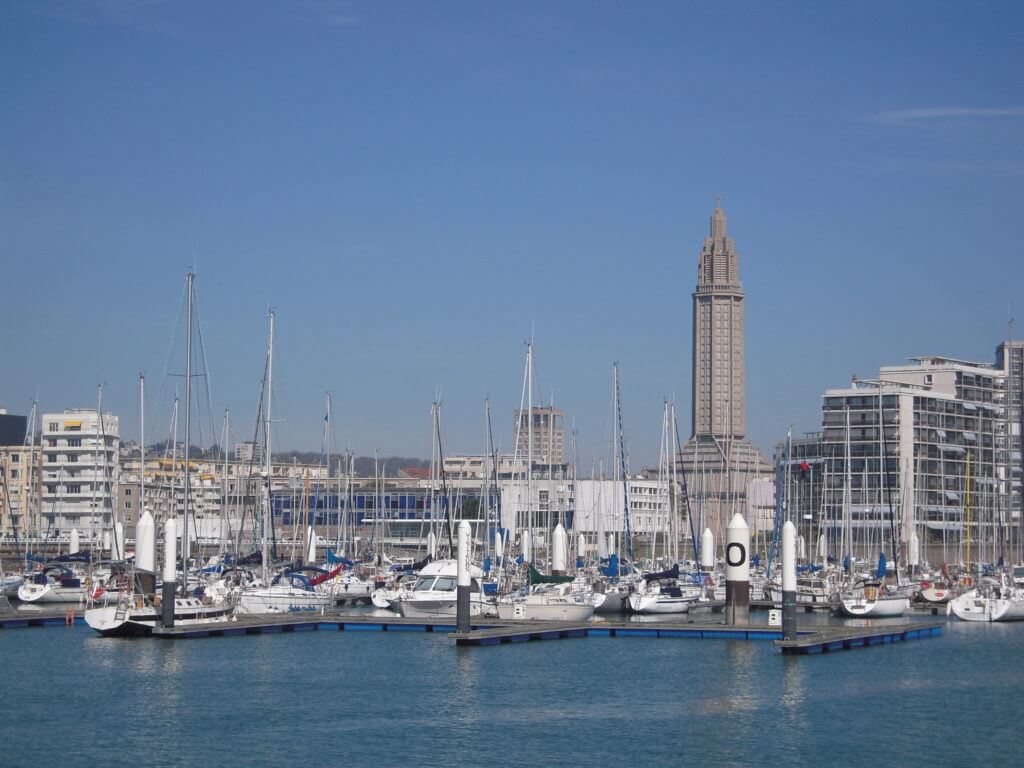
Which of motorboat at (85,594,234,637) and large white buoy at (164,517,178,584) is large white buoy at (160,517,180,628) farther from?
motorboat at (85,594,234,637)

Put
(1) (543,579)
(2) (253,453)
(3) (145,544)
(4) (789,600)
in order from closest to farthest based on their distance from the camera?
(4) (789,600) < (3) (145,544) < (1) (543,579) < (2) (253,453)

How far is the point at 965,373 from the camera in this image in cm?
16438

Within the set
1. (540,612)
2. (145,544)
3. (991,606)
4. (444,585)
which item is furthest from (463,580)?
(991,606)

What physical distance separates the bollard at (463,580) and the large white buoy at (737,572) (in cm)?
1260

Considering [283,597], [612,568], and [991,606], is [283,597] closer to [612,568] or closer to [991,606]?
[612,568]

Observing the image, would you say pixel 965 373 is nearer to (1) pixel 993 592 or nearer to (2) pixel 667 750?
(1) pixel 993 592

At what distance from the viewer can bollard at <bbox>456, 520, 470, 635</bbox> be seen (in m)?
64.2

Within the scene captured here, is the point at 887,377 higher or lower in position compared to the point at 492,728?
higher

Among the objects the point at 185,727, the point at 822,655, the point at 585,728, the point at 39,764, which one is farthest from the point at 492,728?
the point at 822,655

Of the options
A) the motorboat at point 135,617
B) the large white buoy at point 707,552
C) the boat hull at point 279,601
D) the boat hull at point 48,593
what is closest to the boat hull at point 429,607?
the boat hull at point 279,601

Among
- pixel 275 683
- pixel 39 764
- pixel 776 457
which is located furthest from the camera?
pixel 776 457

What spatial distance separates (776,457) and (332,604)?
90.1m

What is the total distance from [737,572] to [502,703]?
2234cm

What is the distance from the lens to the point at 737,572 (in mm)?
69875
